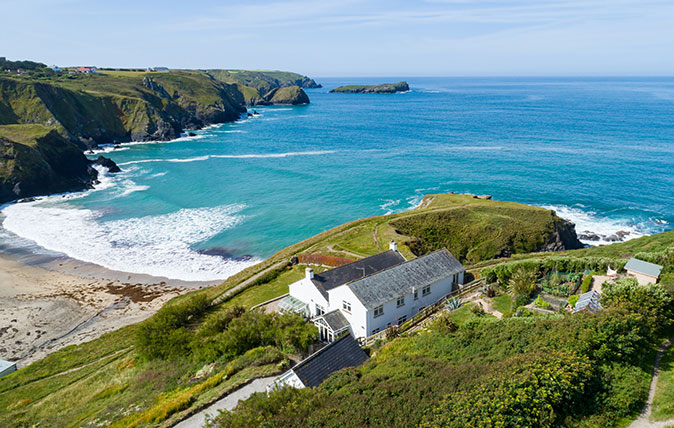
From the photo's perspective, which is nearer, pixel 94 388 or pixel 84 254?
pixel 94 388

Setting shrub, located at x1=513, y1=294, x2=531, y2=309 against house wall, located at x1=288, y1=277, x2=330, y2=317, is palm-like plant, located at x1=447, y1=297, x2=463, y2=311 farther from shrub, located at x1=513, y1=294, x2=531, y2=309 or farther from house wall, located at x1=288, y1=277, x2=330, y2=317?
house wall, located at x1=288, y1=277, x2=330, y2=317

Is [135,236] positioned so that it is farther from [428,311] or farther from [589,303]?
[589,303]

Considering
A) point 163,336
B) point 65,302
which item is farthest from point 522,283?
point 65,302

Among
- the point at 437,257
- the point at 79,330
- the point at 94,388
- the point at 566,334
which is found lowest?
the point at 79,330

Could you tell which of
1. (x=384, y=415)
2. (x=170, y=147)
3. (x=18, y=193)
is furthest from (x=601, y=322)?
(x=170, y=147)

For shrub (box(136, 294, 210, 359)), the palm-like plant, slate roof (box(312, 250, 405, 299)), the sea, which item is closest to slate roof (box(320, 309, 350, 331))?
slate roof (box(312, 250, 405, 299))

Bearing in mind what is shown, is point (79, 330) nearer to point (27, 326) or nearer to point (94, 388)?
point (27, 326)
